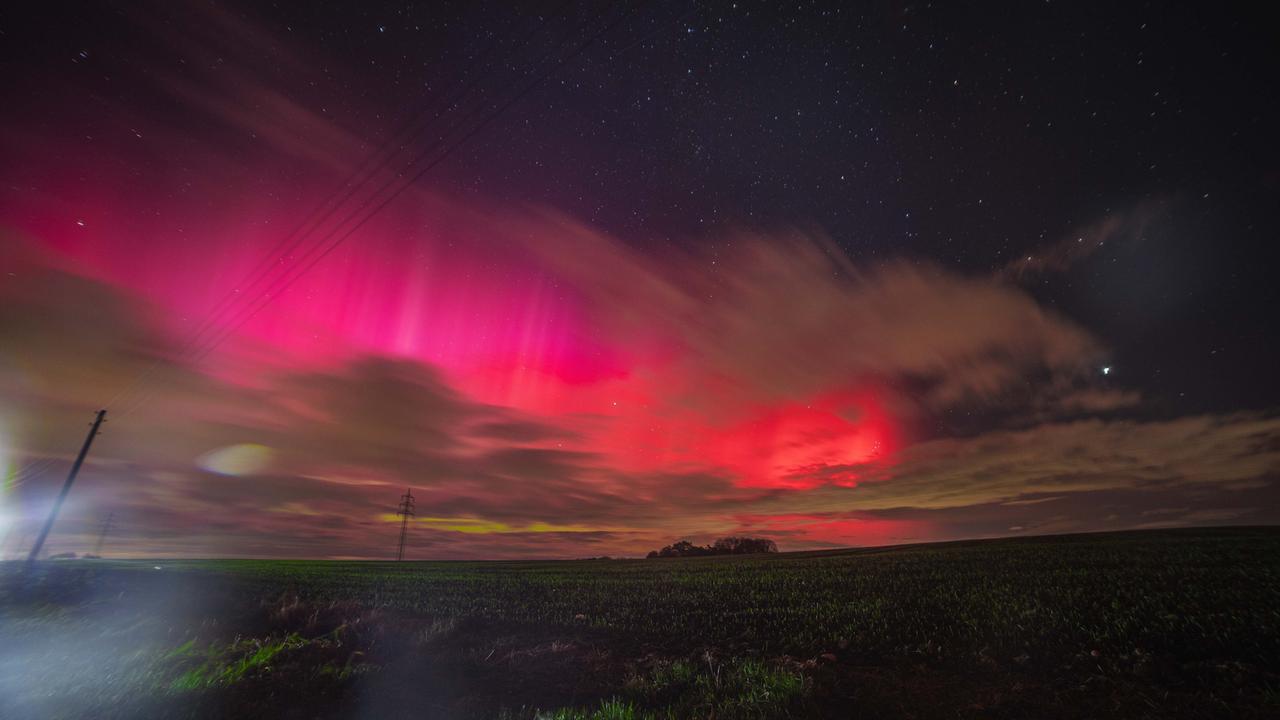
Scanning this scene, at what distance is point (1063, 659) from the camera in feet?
30.4

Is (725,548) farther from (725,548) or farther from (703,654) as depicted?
(703,654)

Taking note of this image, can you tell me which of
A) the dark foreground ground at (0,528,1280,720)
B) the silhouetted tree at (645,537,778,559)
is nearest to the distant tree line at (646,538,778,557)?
the silhouetted tree at (645,537,778,559)

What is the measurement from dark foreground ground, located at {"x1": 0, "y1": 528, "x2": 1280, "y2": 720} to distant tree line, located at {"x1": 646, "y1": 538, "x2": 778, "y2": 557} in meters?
98.5

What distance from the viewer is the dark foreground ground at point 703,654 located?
25.8 ft

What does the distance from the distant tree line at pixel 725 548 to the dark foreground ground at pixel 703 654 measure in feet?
323

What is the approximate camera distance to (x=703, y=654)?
40.1 feet

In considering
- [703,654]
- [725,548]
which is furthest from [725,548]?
[703,654]

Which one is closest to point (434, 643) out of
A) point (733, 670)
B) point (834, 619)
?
point (733, 670)

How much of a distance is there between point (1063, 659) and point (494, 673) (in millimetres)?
11599

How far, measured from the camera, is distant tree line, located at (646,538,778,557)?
111m

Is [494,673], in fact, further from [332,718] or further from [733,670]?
[733,670]

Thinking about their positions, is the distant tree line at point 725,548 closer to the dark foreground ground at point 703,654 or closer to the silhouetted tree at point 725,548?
the silhouetted tree at point 725,548

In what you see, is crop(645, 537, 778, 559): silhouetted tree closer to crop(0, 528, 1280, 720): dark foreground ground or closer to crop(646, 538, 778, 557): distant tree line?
crop(646, 538, 778, 557): distant tree line

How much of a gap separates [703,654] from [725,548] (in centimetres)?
10727
